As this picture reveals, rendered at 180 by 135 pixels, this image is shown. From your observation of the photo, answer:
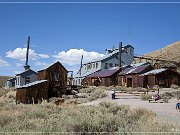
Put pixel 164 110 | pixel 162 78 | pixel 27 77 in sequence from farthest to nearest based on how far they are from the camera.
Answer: pixel 27 77 → pixel 162 78 → pixel 164 110

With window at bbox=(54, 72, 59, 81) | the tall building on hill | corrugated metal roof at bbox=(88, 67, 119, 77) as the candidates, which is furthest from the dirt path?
the tall building on hill

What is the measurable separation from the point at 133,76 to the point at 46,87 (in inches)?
737

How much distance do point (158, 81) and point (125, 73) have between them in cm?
839

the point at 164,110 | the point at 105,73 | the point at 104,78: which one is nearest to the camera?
the point at 164,110

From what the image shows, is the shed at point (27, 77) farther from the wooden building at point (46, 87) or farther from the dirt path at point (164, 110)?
the dirt path at point (164, 110)

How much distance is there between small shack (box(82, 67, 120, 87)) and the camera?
2096 inches

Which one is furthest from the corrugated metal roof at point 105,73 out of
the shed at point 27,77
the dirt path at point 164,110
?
the dirt path at point 164,110

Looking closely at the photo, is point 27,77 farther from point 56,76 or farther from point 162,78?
point 162,78

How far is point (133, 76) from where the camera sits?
1865 inches

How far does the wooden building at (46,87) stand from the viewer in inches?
1204

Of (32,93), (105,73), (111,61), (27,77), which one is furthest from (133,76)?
(32,93)

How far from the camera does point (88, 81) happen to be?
57.9 m

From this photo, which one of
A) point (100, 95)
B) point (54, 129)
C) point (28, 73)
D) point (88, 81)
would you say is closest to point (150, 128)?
point (54, 129)

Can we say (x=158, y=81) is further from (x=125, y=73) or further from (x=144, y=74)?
(x=125, y=73)
